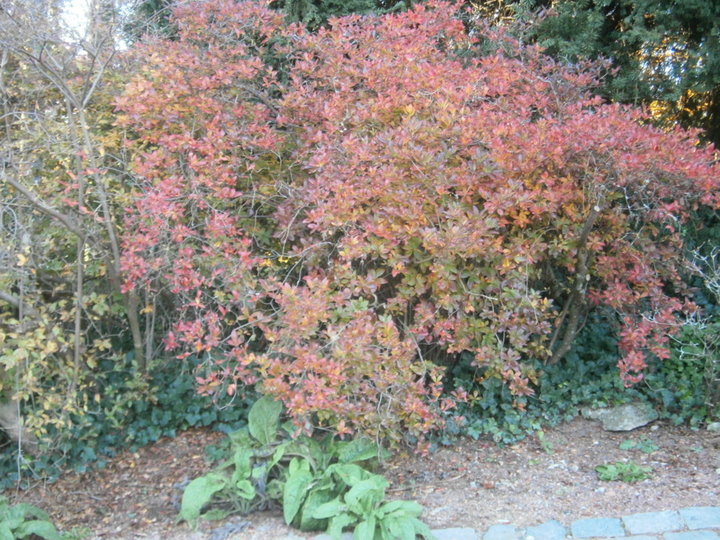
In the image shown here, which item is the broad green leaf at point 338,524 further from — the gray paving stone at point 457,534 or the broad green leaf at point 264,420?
the broad green leaf at point 264,420

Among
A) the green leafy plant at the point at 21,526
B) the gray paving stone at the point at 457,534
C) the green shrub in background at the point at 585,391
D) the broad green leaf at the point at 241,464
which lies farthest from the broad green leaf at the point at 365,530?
the green leafy plant at the point at 21,526

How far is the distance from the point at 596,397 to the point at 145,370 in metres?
2.88

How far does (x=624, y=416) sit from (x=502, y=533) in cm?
146

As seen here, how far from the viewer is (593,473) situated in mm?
3510

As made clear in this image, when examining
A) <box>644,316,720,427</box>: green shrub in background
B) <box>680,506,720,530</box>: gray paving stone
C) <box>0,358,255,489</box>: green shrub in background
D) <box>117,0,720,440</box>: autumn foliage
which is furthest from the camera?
<box>644,316,720,427</box>: green shrub in background

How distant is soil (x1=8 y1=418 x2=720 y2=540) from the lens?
315cm

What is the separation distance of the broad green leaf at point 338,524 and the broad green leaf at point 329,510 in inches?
0.8

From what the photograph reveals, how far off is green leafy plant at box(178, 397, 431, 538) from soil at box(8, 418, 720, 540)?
0.11m

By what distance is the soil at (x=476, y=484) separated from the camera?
315 cm

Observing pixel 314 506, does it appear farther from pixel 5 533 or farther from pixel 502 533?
pixel 5 533

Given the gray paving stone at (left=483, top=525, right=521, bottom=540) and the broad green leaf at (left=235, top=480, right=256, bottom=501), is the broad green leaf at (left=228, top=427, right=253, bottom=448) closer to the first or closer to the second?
the broad green leaf at (left=235, top=480, right=256, bottom=501)

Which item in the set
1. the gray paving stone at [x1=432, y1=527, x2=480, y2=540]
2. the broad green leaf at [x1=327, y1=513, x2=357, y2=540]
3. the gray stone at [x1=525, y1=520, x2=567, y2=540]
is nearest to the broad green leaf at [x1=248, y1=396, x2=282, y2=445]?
the broad green leaf at [x1=327, y1=513, x2=357, y2=540]

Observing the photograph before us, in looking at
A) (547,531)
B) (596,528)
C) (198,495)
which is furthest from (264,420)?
(596,528)

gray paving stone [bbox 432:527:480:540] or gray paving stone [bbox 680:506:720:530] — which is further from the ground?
gray paving stone [bbox 680:506:720:530]
